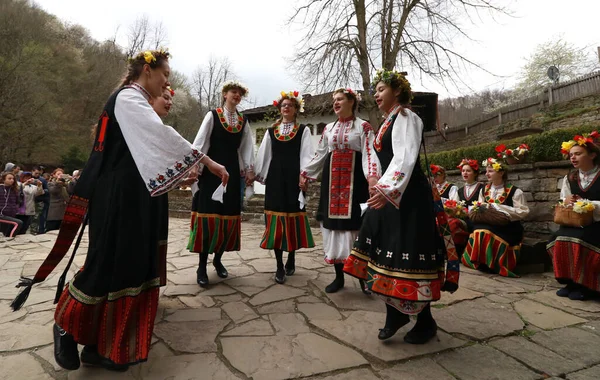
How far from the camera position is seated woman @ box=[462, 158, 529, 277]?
4.21 m

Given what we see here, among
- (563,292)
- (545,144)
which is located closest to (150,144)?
(563,292)

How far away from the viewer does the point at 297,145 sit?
3715 millimetres

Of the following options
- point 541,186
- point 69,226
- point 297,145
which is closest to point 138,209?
point 69,226

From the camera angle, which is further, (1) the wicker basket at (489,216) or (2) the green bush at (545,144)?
(2) the green bush at (545,144)

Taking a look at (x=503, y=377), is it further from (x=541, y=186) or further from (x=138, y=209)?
(x=541, y=186)

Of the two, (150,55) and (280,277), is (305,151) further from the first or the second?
(150,55)

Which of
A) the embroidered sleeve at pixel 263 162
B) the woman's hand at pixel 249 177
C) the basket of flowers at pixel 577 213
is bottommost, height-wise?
the basket of flowers at pixel 577 213

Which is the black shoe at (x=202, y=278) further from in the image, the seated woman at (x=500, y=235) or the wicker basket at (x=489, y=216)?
the wicker basket at (x=489, y=216)

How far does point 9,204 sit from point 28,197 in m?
0.72

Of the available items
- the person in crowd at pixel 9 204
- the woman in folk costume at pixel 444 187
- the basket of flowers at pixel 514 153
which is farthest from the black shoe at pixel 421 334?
the person in crowd at pixel 9 204

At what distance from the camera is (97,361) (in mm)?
1799

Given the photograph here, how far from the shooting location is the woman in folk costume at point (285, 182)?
3557 mm

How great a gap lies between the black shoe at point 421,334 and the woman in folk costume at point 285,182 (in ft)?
5.02

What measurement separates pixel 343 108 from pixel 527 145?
3.92 metres
